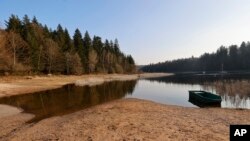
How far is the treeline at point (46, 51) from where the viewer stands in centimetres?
6034

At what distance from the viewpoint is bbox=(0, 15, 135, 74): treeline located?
6034 centimetres

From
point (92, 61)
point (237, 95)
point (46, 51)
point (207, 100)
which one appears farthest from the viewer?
point (92, 61)

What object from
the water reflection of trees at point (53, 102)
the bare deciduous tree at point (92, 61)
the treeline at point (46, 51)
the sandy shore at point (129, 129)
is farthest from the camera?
the bare deciduous tree at point (92, 61)

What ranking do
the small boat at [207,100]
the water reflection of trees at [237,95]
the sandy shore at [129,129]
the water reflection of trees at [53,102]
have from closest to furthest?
the sandy shore at [129,129] < the water reflection of trees at [53,102] < the water reflection of trees at [237,95] < the small boat at [207,100]

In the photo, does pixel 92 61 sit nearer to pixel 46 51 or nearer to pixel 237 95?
pixel 46 51

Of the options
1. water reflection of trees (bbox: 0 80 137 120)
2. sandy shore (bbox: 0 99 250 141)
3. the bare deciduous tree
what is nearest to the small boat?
sandy shore (bbox: 0 99 250 141)

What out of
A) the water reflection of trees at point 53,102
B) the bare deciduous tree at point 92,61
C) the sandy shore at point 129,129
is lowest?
the water reflection of trees at point 53,102

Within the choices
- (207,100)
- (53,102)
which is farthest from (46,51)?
(207,100)

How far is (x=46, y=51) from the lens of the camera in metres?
75.4

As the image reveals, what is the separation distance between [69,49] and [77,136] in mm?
79728

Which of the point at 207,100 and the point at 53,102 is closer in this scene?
the point at 207,100

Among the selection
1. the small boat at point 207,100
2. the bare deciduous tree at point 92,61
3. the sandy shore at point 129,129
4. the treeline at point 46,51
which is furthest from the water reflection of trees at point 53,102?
the bare deciduous tree at point 92,61

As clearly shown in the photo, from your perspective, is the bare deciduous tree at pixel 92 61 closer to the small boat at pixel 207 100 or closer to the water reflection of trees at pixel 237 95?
the water reflection of trees at pixel 237 95

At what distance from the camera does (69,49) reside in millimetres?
88562
